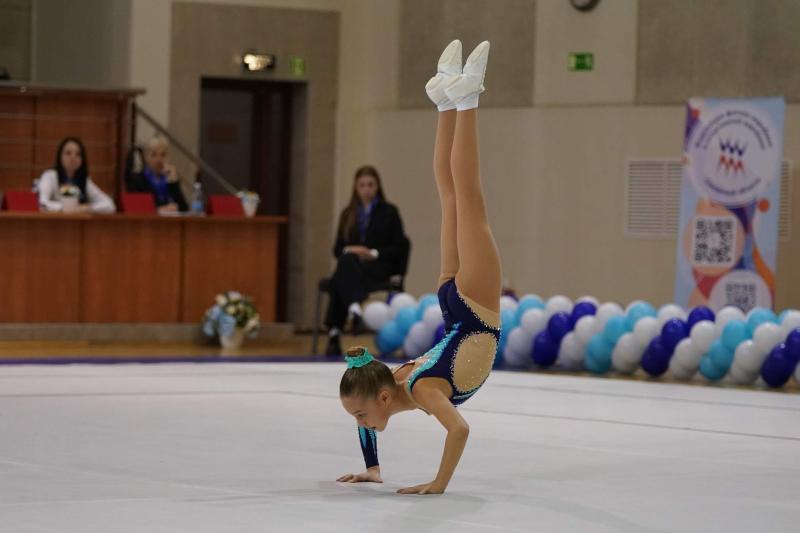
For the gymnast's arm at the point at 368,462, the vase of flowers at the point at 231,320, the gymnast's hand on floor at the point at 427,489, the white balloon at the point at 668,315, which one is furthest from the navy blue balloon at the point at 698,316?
the gymnast's hand on floor at the point at 427,489

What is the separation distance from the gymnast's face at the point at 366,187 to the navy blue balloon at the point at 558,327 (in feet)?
6.23

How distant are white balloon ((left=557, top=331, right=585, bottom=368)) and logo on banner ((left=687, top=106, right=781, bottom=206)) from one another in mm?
2240

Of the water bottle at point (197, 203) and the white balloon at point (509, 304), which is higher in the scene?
the water bottle at point (197, 203)

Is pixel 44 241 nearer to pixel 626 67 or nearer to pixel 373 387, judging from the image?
pixel 626 67

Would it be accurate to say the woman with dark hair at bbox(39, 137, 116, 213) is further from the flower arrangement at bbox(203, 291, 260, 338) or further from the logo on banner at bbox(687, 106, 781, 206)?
the logo on banner at bbox(687, 106, 781, 206)

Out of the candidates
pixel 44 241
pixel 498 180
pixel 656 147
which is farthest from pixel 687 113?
pixel 44 241

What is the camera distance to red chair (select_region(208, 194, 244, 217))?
11.7 meters

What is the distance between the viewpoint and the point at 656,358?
925 centimetres

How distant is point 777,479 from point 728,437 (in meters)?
1.23

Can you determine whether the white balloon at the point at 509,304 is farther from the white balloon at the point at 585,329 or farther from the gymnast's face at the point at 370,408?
the gymnast's face at the point at 370,408

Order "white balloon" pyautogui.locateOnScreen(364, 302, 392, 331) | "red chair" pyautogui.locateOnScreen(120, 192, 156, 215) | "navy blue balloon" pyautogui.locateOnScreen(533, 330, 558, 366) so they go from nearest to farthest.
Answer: "navy blue balloon" pyautogui.locateOnScreen(533, 330, 558, 366) → "white balloon" pyautogui.locateOnScreen(364, 302, 392, 331) → "red chair" pyautogui.locateOnScreen(120, 192, 156, 215)

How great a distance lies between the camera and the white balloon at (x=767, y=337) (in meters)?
8.69

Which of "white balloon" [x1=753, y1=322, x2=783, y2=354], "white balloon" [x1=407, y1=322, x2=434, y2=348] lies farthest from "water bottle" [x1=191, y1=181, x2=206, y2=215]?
"white balloon" [x1=753, y1=322, x2=783, y2=354]

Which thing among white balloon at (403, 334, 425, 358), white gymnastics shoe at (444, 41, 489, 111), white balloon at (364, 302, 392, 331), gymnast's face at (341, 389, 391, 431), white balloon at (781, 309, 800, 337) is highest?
white gymnastics shoe at (444, 41, 489, 111)
